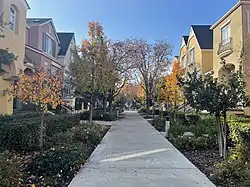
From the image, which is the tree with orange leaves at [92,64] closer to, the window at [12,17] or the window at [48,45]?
the window at [12,17]

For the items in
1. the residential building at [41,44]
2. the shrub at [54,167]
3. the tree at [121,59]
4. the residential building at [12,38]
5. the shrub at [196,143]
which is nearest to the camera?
the shrub at [54,167]

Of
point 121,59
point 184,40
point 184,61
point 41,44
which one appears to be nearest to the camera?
point 41,44

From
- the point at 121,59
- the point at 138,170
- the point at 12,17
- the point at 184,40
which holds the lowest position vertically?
the point at 138,170

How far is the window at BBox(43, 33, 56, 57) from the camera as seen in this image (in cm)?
2991

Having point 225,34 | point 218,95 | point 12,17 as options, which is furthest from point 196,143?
point 225,34

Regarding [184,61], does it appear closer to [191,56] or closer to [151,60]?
[191,56]

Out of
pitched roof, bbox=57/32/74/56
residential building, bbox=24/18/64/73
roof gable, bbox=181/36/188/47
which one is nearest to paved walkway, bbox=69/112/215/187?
residential building, bbox=24/18/64/73

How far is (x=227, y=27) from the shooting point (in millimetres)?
25203

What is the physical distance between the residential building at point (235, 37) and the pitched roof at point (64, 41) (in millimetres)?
18463

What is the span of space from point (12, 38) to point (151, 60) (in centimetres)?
2357

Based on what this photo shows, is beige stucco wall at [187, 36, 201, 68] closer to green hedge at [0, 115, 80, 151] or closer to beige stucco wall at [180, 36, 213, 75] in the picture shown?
beige stucco wall at [180, 36, 213, 75]

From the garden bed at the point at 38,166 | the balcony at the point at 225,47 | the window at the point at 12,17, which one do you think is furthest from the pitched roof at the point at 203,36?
the garden bed at the point at 38,166

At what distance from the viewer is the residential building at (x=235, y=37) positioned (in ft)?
66.7

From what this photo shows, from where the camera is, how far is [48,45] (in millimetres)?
31094
